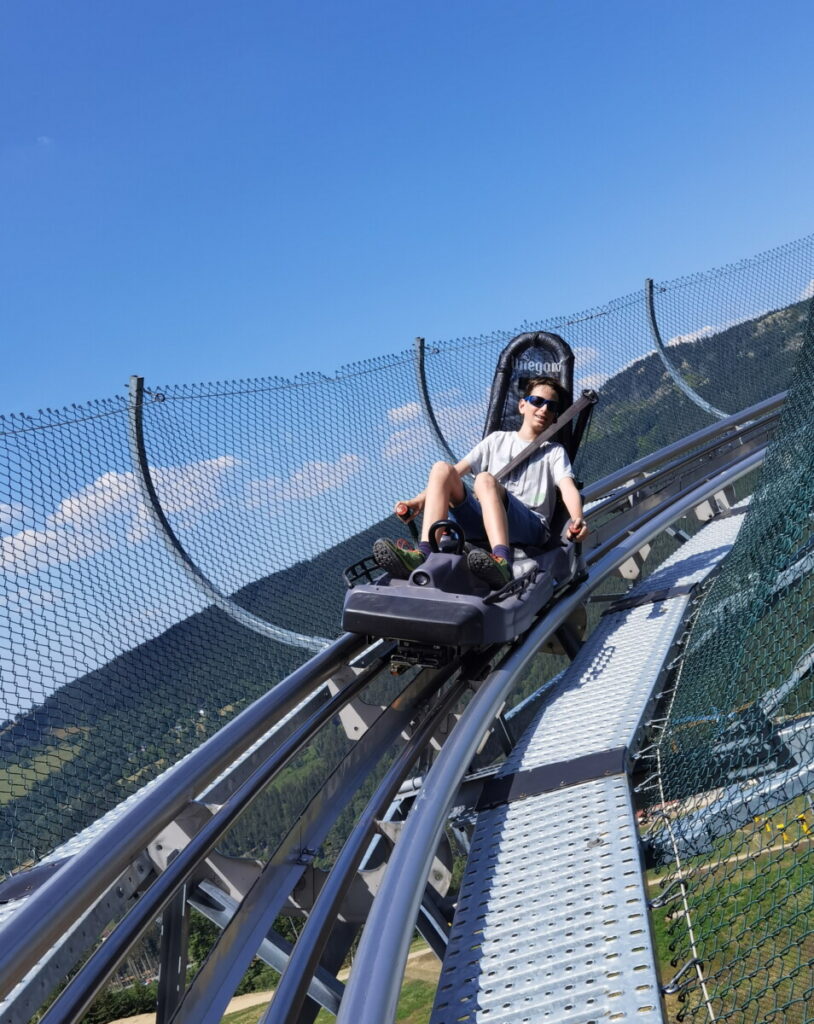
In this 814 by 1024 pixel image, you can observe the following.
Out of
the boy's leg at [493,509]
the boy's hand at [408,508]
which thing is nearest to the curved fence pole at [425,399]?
the boy's hand at [408,508]

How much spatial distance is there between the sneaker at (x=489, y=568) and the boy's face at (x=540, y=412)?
1.39m

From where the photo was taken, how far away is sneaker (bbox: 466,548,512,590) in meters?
4.12

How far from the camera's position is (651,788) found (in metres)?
3.12

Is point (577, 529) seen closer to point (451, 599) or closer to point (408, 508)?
point (408, 508)

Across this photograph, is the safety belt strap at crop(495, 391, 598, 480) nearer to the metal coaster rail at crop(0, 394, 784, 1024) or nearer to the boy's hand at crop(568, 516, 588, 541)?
the boy's hand at crop(568, 516, 588, 541)

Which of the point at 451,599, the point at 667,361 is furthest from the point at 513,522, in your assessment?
the point at 667,361

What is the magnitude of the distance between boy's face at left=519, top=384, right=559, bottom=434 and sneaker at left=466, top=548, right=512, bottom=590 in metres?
1.39

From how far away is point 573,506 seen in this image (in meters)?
4.80

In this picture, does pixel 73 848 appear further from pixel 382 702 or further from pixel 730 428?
pixel 730 428

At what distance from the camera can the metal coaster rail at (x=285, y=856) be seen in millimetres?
1987

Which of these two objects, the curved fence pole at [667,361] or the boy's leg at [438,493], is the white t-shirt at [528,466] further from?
the curved fence pole at [667,361]

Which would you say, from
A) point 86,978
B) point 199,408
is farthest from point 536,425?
point 86,978

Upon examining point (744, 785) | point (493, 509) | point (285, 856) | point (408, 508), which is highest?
point (408, 508)

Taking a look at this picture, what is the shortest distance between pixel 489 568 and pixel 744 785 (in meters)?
1.58
